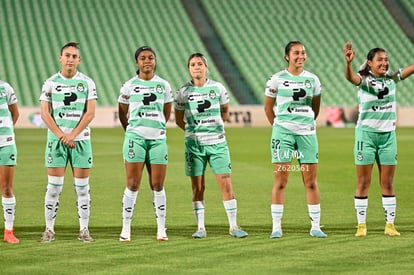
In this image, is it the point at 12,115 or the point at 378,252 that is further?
the point at 12,115

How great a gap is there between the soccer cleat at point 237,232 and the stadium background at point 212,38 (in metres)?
25.7

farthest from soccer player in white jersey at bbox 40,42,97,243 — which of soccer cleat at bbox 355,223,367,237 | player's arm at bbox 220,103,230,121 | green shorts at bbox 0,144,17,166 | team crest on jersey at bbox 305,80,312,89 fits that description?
soccer cleat at bbox 355,223,367,237

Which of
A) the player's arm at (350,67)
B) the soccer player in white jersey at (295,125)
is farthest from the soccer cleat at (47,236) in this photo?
the player's arm at (350,67)

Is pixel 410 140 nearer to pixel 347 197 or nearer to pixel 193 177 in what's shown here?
pixel 347 197

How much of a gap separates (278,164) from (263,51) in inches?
1212

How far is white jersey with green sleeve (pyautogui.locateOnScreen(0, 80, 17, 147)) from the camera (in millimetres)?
8867

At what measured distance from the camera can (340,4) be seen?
142ft

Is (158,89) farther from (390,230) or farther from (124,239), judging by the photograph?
(390,230)

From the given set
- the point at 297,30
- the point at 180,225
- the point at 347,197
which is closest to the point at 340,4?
the point at 297,30

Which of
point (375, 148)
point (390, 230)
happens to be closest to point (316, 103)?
point (375, 148)

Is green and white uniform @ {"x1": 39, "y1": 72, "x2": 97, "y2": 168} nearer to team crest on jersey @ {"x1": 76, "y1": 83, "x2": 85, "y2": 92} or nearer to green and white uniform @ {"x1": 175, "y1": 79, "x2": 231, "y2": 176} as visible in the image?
team crest on jersey @ {"x1": 76, "y1": 83, "x2": 85, "y2": 92}

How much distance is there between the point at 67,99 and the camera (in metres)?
8.84

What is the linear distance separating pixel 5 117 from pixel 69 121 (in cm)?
66

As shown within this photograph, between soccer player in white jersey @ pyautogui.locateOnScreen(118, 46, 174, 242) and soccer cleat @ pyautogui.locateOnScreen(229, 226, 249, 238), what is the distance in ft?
2.33
